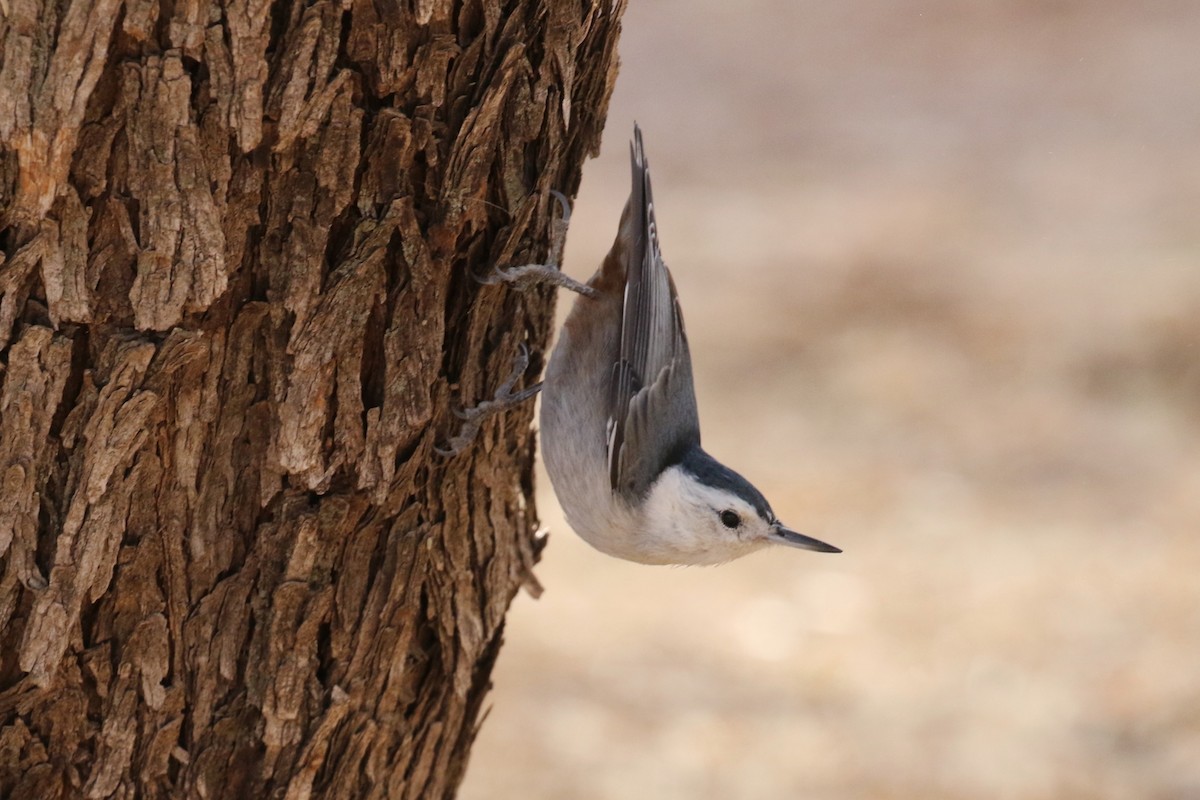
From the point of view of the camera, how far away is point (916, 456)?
646 centimetres

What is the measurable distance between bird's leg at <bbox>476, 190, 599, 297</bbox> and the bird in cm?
37

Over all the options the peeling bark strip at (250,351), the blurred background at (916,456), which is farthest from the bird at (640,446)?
the blurred background at (916,456)

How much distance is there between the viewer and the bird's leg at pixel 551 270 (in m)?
2.35

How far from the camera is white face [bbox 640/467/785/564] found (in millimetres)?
2979

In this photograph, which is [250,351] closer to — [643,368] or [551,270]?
[551,270]

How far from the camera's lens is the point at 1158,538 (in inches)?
→ 226

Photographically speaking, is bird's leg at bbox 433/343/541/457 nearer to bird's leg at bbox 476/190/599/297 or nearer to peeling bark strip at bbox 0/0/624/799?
peeling bark strip at bbox 0/0/624/799

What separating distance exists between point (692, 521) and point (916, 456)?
3.70 m

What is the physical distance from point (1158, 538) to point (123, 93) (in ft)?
16.5

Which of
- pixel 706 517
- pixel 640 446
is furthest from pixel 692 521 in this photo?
pixel 640 446

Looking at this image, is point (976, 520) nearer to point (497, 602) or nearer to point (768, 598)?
point (768, 598)

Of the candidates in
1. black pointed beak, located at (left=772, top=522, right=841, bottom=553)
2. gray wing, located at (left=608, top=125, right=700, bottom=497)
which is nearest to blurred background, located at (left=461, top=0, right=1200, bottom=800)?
black pointed beak, located at (left=772, top=522, right=841, bottom=553)

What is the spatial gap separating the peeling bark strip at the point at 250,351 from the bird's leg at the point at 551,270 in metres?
0.02

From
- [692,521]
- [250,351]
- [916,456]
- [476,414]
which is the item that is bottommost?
[250,351]
